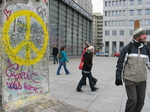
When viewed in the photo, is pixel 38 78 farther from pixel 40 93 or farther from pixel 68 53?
pixel 68 53

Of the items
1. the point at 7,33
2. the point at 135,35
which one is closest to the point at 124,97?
the point at 135,35

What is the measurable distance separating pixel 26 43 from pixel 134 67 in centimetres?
214

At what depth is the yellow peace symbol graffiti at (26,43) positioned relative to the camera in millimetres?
3188

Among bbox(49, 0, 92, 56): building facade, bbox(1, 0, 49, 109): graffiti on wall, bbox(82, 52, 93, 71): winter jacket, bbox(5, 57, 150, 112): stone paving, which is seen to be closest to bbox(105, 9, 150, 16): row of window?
bbox(49, 0, 92, 56): building facade

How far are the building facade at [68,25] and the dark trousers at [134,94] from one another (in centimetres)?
1568

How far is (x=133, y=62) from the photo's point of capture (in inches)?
125

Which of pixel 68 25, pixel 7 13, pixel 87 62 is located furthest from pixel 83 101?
pixel 68 25

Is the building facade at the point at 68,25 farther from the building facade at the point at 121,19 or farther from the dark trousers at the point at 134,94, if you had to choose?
the building facade at the point at 121,19

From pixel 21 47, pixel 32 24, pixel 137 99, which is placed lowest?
pixel 137 99

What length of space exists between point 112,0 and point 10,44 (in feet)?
188

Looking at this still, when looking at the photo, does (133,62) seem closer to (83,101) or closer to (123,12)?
(83,101)

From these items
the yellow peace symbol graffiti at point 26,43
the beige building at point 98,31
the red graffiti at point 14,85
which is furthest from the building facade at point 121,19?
the beige building at point 98,31

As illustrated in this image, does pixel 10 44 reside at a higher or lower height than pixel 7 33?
lower

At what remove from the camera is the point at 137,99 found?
337 centimetres
